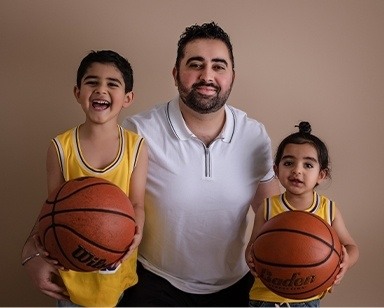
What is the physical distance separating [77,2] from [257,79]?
794 mm

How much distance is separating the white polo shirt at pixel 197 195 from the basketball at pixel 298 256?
0.38 m

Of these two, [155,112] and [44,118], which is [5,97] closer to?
[44,118]

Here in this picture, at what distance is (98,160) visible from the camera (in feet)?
5.29

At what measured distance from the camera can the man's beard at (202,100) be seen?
174 centimetres

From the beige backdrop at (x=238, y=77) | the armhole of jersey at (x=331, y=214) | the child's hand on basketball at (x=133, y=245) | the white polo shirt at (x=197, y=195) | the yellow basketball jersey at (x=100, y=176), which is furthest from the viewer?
the beige backdrop at (x=238, y=77)

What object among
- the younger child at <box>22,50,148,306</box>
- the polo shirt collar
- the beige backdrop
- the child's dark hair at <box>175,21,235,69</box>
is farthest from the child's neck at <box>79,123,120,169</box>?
the beige backdrop

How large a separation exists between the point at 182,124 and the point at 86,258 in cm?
63

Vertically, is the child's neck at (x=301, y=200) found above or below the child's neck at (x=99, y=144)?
below

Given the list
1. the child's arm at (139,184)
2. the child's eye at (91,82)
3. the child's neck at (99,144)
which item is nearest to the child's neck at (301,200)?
the child's arm at (139,184)

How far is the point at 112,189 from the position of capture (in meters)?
1.42

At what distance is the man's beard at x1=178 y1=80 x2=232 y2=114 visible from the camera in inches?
68.6

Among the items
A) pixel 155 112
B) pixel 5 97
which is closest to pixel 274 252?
pixel 155 112

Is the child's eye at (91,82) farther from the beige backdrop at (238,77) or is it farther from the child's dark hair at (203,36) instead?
the beige backdrop at (238,77)

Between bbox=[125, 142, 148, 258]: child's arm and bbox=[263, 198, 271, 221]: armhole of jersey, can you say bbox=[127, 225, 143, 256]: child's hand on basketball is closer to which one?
bbox=[125, 142, 148, 258]: child's arm
